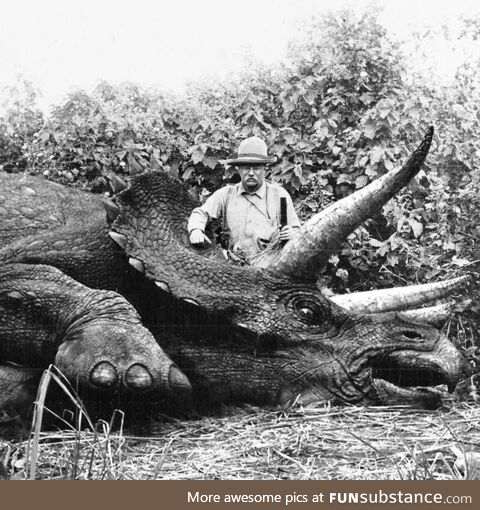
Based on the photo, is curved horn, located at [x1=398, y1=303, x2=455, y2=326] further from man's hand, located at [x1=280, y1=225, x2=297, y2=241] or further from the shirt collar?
the shirt collar

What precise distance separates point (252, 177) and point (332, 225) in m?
2.08

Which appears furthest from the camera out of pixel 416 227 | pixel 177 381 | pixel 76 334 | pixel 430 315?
pixel 416 227

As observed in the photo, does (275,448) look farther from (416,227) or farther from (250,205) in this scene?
(416,227)

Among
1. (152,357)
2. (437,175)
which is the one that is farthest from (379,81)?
(152,357)

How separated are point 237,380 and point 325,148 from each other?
4.95 meters

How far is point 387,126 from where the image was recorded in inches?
352

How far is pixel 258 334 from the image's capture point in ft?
15.3

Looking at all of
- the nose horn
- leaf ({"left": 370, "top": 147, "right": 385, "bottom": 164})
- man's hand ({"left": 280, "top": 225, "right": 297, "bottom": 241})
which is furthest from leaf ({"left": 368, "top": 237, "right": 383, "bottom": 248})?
the nose horn

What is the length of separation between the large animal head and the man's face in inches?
72.3

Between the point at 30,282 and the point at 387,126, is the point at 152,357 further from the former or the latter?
the point at 387,126

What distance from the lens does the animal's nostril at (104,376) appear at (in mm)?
4066

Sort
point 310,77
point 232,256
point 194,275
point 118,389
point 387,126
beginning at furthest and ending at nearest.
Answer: point 310,77, point 387,126, point 232,256, point 194,275, point 118,389

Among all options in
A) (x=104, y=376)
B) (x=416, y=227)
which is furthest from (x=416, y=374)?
(x=416, y=227)

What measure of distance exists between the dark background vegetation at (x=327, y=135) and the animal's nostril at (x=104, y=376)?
13.4ft
